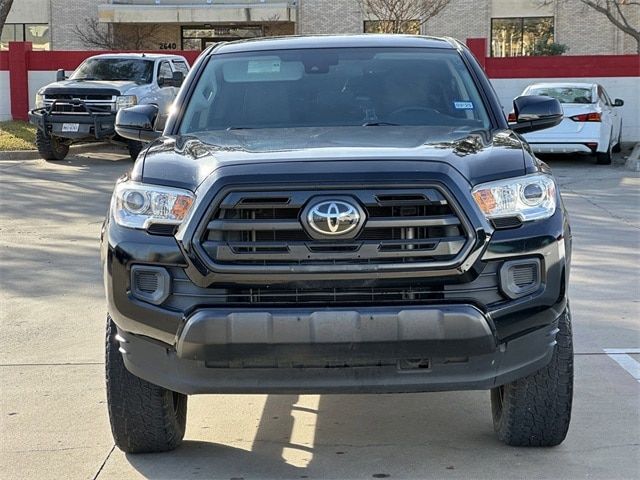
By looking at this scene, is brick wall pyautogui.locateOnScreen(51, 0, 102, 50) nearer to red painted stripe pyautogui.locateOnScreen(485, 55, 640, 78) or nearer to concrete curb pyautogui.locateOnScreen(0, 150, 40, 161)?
concrete curb pyautogui.locateOnScreen(0, 150, 40, 161)

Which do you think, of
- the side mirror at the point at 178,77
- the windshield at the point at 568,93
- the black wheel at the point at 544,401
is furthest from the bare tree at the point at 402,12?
the black wheel at the point at 544,401

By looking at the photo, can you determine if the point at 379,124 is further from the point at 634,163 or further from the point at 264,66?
the point at 634,163

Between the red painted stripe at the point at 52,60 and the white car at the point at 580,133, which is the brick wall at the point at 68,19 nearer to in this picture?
the red painted stripe at the point at 52,60

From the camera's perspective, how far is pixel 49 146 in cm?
1892

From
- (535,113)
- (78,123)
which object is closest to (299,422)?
(535,113)

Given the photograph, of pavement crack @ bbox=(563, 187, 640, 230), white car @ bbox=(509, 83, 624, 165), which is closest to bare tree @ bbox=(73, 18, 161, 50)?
white car @ bbox=(509, 83, 624, 165)

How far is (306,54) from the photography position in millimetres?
5836

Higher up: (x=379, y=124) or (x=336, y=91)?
(x=336, y=91)

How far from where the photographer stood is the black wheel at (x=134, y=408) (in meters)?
4.45

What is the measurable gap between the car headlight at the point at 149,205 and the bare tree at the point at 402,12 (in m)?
25.5

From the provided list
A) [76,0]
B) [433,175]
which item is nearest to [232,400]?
[433,175]

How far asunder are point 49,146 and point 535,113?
1451 cm

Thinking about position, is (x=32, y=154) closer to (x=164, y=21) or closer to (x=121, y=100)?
(x=121, y=100)

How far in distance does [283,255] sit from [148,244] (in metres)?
0.52
